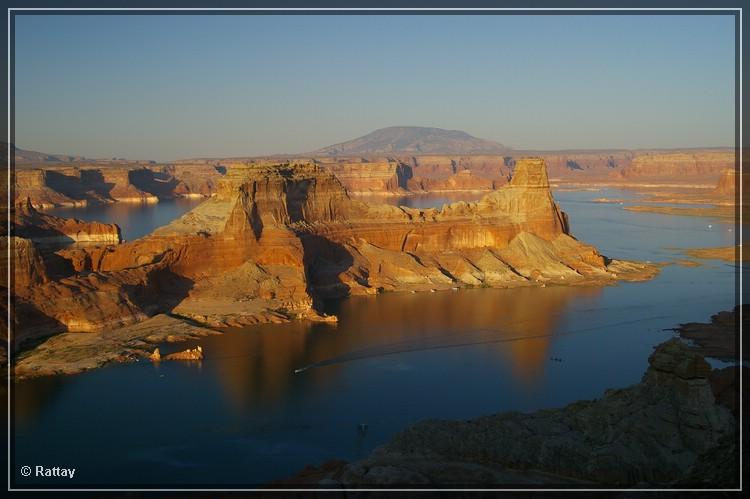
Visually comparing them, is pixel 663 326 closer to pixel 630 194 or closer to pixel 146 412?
pixel 146 412

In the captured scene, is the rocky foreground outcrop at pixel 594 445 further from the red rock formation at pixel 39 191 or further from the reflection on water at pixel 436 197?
the reflection on water at pixel 436 197

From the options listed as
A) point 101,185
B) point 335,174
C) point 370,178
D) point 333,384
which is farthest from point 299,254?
point 370,178

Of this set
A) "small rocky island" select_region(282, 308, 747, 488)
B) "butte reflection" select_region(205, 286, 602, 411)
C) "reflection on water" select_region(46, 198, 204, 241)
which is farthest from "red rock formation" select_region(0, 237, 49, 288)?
"reflection on water" select_region(46, 198, 204, 241)

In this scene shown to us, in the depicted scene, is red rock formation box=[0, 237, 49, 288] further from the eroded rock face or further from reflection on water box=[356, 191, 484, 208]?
reflection on water box=[356, 191, 484, 208]

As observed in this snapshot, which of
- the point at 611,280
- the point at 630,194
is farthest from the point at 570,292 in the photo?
the point at 630,194

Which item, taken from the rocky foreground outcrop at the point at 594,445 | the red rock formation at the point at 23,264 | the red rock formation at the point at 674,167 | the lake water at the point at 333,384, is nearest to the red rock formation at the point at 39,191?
the red rock formation at the point at 23,264
